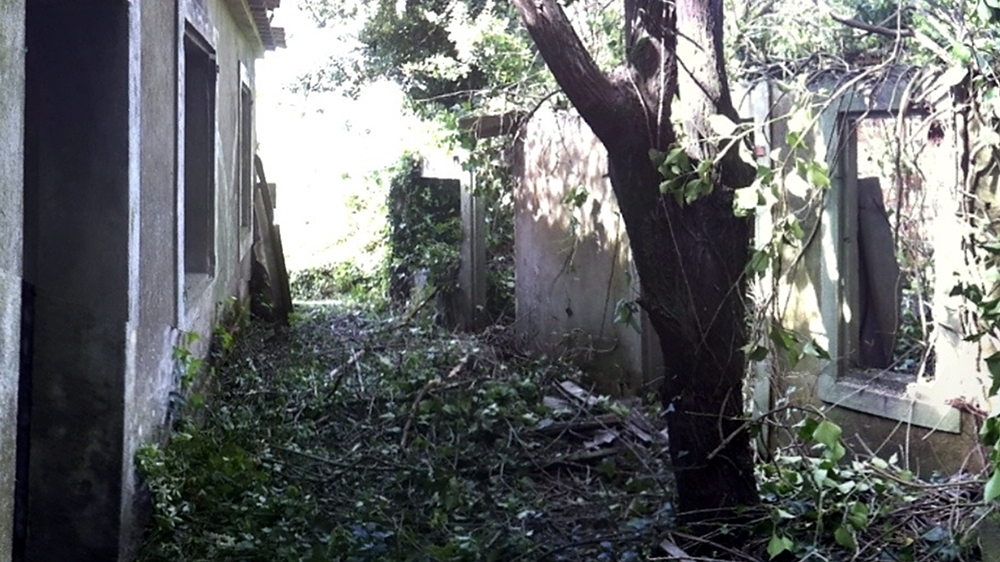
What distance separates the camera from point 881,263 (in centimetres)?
646

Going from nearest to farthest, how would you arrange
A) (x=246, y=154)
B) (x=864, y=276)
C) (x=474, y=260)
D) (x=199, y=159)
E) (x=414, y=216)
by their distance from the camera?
(x=864, y=276)
(x=199, y=159)
(x=246, y=154)
(x=474, y=260)
(x=414, y=216)

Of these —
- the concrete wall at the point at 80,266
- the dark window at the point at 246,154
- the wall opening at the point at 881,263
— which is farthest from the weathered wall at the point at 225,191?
the wall opening at the point at 881,263

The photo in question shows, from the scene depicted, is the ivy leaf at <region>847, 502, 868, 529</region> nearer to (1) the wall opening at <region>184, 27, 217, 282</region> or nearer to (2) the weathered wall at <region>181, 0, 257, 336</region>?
(2) the weathered wall at <region>181, 0, 257, 336</region>

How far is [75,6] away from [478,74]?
8.90 metres

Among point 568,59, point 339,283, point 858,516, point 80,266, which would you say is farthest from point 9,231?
point 339,283

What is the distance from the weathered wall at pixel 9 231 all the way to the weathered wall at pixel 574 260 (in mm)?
5490

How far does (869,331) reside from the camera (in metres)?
6.62

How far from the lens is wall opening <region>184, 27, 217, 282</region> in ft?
23.7

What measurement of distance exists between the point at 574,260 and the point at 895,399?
10.9 feet

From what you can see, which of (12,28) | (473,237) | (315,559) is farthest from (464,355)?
(12,28)

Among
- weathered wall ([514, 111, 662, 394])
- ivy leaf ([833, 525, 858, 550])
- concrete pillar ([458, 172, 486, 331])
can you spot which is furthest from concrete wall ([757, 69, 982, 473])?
concrete pillar ([458, 172, 486, 331])

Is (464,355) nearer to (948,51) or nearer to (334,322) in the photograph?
(334,322)

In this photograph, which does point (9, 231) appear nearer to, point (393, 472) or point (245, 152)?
point (393, 472)

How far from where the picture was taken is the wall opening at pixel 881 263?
18.7 feet
